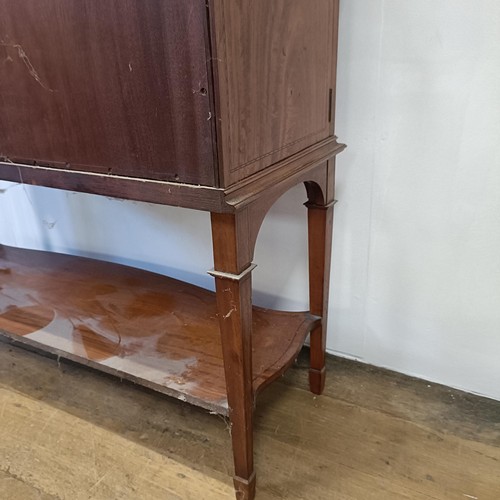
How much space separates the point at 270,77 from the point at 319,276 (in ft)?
1.79

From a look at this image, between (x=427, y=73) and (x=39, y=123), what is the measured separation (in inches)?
30.3

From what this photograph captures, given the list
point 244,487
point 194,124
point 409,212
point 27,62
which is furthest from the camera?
point 409,212

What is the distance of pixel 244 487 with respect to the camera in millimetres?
1011

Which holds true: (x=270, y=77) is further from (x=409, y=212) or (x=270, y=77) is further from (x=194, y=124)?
(x=409, y=212)

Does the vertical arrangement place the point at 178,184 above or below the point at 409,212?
above

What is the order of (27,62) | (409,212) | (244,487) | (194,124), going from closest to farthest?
(194,124), (27,62), (244,487), (409,212)

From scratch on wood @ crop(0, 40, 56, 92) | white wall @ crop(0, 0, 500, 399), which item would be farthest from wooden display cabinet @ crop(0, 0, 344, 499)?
white wall @ crop(0, 0, 500, 399)

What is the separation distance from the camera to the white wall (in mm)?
1013

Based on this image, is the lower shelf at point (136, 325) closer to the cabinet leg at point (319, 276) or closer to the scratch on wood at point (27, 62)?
the cabinet leg at point (319, 276)

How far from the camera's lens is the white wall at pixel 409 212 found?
101cm

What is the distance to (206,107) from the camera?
2.20ft

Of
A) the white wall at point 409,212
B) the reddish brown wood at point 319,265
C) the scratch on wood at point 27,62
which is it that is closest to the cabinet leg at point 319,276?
the reddish brown wood at point 319,265

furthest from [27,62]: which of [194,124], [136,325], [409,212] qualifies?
[409,212]

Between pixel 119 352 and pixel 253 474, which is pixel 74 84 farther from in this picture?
pixel 253 474
